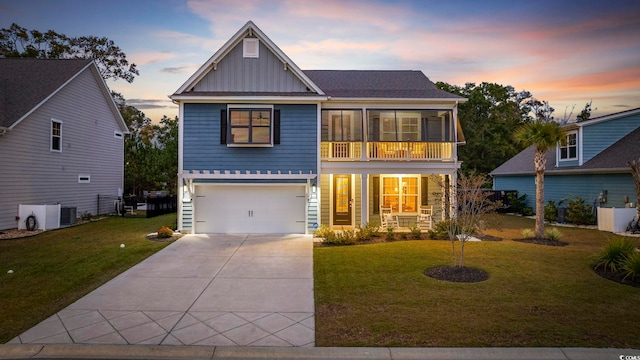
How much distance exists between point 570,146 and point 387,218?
12.0m

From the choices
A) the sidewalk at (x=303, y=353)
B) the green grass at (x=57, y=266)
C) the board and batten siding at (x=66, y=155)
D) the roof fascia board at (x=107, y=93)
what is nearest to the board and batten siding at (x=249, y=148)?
the green grass at (x=57, y=266)

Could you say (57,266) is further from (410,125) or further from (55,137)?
(410,125)

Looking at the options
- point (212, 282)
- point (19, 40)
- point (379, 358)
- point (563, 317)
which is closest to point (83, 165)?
point (212, 282)

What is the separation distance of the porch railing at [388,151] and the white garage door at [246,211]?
→ 249 cm

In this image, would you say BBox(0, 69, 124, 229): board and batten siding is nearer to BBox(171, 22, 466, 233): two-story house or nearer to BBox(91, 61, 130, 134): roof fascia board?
BBox(91, 61, 130, 134): roof fascia board

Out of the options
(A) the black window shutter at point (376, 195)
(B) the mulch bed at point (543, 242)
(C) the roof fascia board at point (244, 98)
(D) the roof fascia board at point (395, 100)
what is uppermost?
(D) the roof fascia board at point (395, 100)

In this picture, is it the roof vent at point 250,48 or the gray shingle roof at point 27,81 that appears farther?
the gray shingle roof at point 27,81

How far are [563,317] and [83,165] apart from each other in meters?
20.8

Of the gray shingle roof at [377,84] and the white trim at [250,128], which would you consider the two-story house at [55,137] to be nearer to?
the white trim at [250,128]

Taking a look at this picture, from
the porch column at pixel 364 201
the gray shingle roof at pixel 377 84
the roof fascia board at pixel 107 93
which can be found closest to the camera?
the porch column at pixel 364 201

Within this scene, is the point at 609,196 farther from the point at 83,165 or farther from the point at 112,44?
the point at 112,44

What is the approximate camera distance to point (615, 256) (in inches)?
343

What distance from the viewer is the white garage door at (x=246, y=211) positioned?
47.3ft

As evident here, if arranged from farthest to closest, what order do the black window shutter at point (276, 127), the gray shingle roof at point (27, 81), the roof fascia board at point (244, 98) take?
the gray shingle roof at point (27, 81) < the black window shutter at point (276, 127) < the roof fascia board at point (244, 98)
